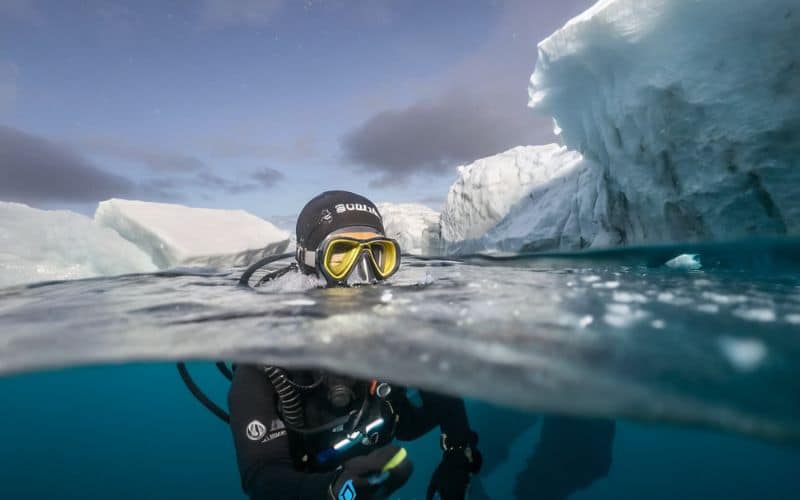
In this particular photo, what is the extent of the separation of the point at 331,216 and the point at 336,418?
224 centimetres

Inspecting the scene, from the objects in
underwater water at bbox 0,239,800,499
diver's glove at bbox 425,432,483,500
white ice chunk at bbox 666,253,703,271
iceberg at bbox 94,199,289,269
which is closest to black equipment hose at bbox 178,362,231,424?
underwater water at bbox 0,239,800,499

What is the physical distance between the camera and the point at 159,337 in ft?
12.1

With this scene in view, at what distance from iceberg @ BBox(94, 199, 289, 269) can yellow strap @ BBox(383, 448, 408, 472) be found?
8290 millimetres

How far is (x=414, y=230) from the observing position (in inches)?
1209

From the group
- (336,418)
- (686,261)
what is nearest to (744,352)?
(336,418)

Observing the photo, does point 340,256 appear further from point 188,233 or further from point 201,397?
point 188,233

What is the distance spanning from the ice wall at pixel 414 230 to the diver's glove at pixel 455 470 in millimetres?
22829

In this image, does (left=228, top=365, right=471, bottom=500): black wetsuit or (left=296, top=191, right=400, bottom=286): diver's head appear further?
(left=296, top=191, right=400, bottom=286): diver's head

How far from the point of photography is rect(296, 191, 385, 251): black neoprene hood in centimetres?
441

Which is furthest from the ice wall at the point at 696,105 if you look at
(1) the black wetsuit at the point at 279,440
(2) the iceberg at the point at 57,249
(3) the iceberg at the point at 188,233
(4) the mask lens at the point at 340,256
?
(2) the iceberg at the point at 57,249

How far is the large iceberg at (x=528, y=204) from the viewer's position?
11.4 m

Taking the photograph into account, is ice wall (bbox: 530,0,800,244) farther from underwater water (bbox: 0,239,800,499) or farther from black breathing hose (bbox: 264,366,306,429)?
black breathing hose (bbox: 264,366,306,429)

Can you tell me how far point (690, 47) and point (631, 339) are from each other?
6715 mm

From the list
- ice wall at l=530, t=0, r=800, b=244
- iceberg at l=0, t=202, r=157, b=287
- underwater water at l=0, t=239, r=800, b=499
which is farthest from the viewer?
iceberg at l=0, t=202, r=157, b=287
